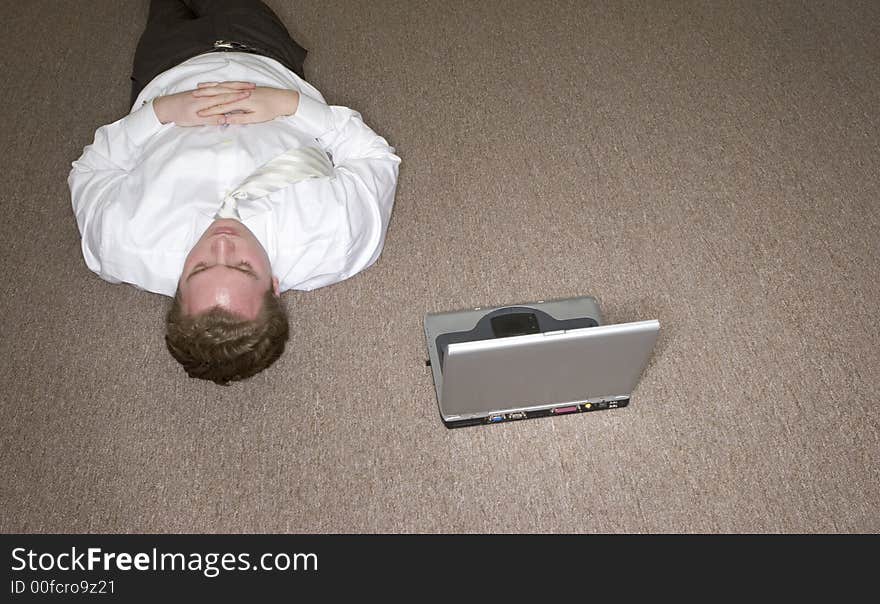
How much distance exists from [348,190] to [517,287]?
1.31 feet

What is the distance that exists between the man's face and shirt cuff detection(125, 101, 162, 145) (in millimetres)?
316

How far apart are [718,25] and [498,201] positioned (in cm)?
88

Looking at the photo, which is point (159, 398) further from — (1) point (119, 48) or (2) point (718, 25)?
(2) point (718, 25)

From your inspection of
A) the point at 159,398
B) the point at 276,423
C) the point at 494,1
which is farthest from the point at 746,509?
the point at 494,1

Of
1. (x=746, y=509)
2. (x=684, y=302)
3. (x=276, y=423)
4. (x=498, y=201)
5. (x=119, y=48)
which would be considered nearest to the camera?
(x=746, y=509)

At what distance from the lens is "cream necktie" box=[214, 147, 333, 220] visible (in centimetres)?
143

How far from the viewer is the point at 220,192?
1458 millimetres

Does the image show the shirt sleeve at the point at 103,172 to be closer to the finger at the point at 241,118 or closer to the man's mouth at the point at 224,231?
the finger at the point at 241,118

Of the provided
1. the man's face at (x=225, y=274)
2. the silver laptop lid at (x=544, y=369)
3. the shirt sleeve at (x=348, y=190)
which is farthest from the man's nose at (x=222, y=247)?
the silver laptop lid at (x=544, y=369)

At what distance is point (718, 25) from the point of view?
2109 mm

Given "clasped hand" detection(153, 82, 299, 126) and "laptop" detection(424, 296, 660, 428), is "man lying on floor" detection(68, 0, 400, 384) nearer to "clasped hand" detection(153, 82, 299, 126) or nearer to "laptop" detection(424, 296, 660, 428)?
"clasped hand" detection(153, 82, 299, 126)

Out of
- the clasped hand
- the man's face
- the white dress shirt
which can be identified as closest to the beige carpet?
the white dress shirt

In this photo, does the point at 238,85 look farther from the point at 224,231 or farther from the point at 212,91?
the point at 224,231

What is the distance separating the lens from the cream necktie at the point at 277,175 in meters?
1.43
